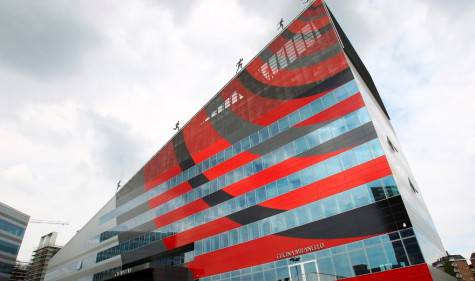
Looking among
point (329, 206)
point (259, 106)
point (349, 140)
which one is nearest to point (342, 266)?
point (329, 206)

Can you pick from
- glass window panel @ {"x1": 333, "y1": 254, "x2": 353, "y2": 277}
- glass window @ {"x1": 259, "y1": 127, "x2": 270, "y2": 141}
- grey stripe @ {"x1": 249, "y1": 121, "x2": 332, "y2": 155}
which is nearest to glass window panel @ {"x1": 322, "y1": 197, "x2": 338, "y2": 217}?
glass window panel @ {"x1": 333, "y1": 254, "x2": 353, "y2": 277}

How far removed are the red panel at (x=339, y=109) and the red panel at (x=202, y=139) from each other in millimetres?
14717

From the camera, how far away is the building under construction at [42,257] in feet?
374

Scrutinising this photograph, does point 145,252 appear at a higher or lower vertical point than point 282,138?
lower

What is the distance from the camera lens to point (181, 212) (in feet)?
150

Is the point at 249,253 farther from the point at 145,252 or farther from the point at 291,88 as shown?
the point at 145,252

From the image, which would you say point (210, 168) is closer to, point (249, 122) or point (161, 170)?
point (249, 122)

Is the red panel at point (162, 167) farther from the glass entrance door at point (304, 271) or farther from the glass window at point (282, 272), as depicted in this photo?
the glass entrance door at point (304, 271)

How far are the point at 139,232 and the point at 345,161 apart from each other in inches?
Result: 1512

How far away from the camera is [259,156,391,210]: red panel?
2653cm

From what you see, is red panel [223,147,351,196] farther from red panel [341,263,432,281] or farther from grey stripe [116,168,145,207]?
grey stripe [116,168,145,207]

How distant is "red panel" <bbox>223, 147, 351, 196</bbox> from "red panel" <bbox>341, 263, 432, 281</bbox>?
11.2m

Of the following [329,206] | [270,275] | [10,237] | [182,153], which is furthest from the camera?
[10,237]

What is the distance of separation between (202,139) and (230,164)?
350 inches
